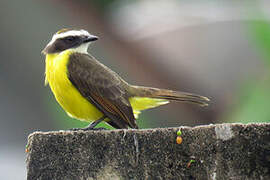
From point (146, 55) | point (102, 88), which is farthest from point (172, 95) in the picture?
point (146, 55)

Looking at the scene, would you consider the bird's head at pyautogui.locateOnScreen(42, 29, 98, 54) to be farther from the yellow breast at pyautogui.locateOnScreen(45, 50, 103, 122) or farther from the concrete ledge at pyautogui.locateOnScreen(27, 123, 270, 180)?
the concrete ledge at pyautogui.locateOnScreen(27, 123, 270, 180)

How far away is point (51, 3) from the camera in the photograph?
502 inches

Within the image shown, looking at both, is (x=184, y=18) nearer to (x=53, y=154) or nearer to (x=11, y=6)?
(x=11, y=6)

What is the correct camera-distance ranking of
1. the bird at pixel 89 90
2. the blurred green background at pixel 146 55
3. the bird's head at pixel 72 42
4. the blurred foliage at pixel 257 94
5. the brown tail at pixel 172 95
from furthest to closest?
the blurred green background at pixel 146 55 < the blurred foliage at pixel 257 94 < the bird's head at pixel 72 42 < the brown tail at pixel 172 95 < the bird at pixel 89 90

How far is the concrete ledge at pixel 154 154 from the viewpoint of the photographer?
328 centimetres

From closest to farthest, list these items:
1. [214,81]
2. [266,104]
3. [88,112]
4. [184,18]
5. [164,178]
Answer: [164,178], [88,112], [266,104], [214,81], [184,18]

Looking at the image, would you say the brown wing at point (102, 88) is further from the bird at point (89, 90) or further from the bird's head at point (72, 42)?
the bird's head at point (72, 42)

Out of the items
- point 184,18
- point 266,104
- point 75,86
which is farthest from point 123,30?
point 75,86

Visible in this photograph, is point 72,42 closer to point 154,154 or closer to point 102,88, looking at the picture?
point 102,88

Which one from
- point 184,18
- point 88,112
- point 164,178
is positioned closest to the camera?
point 164,178

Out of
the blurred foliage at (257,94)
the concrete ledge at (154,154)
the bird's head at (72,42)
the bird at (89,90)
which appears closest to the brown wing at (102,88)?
the bird at (89,90)

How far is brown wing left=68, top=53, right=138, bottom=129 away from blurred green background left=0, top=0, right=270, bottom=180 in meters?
2.95

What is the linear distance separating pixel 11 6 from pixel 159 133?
9916 millimetres

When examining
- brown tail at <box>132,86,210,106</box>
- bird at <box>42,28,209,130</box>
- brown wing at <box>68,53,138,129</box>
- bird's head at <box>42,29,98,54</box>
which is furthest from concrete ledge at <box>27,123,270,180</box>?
bird's head at <box>42,29,98,54</box>
